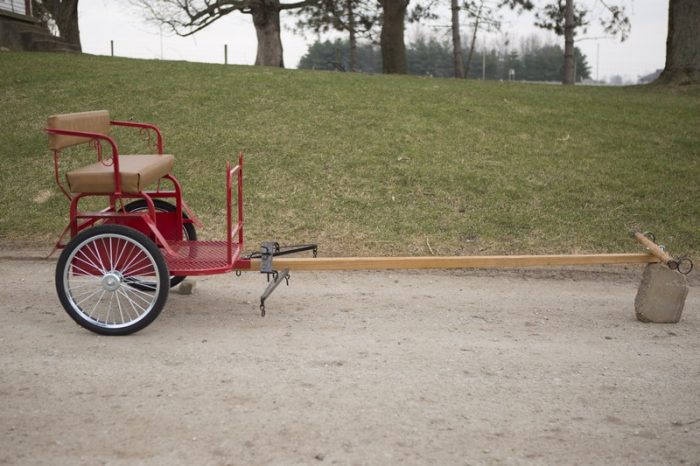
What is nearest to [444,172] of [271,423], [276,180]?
[276,180]

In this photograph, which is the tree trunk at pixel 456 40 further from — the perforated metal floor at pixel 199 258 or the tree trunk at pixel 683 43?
the perforated metal floor at pixel 199 258

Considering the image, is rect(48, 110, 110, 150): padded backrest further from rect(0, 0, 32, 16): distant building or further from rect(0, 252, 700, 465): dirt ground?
rect(0, 0, 32, 16): distant building

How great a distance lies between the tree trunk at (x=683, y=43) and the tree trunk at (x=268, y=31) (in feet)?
41.9

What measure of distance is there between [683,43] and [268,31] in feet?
43.7

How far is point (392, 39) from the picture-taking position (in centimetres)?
2291

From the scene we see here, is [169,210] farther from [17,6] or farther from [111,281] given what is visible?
[17,6]

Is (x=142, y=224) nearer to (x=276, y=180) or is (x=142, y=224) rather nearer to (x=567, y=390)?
(x=567, y=390)

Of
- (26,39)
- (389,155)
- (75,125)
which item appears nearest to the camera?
(75,125)

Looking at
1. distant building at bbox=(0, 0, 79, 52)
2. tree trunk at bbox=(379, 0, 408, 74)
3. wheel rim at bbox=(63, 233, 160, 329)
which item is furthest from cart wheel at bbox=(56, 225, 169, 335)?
tree trunk at bbox=(379, 0, 408, 74)

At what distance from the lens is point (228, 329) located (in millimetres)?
5344

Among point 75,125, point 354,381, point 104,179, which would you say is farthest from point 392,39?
point 354,381

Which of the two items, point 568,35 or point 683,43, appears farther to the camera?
point 568,35

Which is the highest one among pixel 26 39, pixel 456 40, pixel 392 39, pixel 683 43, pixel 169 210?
pixel 456 40

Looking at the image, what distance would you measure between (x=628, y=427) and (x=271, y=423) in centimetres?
183
